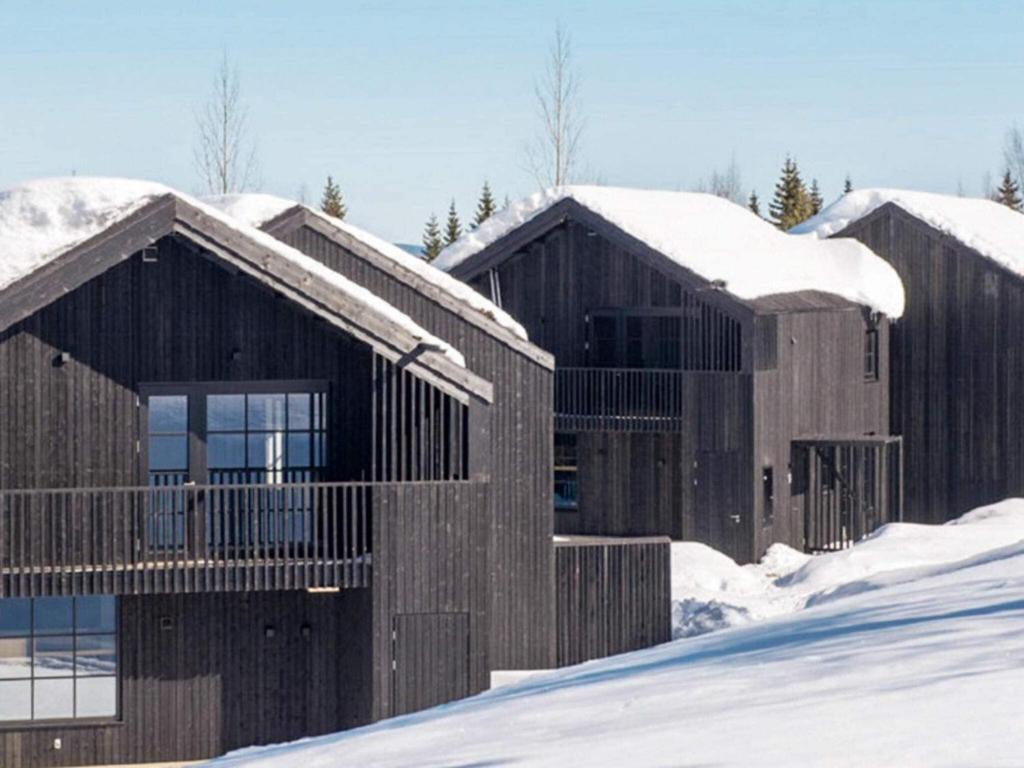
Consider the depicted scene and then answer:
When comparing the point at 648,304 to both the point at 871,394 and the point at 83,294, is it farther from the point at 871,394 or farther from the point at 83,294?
the point at 83,294

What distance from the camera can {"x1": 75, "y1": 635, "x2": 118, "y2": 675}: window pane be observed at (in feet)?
74.5

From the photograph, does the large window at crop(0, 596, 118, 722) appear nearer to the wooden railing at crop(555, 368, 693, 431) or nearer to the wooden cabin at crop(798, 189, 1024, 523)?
the wooden railing at crop(555, 368, 693, 431)

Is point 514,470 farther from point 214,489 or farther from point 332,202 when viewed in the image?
point 332,202

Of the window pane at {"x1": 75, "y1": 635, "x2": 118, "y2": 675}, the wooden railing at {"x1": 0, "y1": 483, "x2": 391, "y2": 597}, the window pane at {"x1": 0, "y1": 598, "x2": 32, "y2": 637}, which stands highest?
the wooden railing at {"x1": 0, "y1": 483, "x2": 391, "y2": 597}

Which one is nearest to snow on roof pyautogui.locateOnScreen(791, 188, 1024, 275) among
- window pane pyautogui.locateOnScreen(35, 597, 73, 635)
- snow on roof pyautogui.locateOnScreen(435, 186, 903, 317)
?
snow on roof pyautogui.locateOnScreen(435, 186, 903, 317)

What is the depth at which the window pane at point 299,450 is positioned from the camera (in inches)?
920

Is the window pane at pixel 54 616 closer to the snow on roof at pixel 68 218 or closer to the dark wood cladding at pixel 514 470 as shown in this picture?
the snow on roof at pixel 68 218

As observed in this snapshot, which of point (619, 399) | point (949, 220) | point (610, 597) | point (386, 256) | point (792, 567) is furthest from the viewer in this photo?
point (949, 220)

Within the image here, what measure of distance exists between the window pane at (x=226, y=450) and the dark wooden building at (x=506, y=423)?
13.9 feet

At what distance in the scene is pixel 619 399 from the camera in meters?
37.2

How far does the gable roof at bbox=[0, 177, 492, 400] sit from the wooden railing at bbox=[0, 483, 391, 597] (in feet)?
5.52

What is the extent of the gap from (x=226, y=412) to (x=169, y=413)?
0.67m

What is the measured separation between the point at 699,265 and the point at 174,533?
16.3 meters

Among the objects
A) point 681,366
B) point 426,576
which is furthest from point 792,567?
point 426,576
